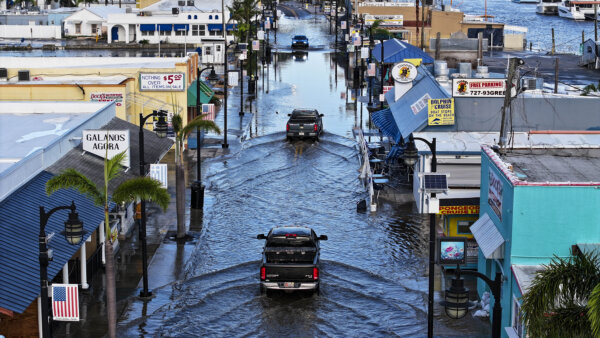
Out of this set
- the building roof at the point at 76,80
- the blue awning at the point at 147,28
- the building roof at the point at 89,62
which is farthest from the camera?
the blue awning at the point at 147,28

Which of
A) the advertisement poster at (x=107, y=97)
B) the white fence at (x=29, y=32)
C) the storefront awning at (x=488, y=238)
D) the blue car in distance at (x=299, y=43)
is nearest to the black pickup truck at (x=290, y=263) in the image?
the storefront awning at (x=488, y=238)

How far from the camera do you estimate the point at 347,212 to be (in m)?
40.7

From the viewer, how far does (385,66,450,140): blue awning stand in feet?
136

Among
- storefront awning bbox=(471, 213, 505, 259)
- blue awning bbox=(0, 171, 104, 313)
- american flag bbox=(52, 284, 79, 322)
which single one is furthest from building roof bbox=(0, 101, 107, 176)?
storefront awning bbox=(471, 213, 505, 259)

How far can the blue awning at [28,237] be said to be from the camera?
883 inches

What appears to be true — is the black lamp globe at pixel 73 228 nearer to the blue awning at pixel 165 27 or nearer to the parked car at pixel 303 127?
the parked car at pixel 303 127

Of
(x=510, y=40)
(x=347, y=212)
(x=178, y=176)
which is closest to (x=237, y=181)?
(x=347, y=212)

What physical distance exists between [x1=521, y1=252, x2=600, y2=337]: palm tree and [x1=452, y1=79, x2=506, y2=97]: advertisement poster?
867 inches

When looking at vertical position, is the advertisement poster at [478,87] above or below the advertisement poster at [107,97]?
above

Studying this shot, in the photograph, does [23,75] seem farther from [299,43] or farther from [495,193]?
[299,43]

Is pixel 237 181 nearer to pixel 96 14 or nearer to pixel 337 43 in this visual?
pixel 337 43

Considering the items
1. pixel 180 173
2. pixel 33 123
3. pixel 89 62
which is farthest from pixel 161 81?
pixel 180 173

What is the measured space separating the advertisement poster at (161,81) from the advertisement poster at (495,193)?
28.9m

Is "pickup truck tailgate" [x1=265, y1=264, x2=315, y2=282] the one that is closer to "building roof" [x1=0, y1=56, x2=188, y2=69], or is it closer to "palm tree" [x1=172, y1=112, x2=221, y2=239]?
"palm tree" [x1=172, y1=112, x2=221, y2=239]
